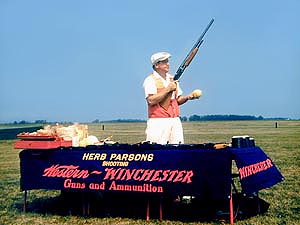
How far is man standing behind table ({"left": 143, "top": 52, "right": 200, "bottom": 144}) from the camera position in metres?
6.08

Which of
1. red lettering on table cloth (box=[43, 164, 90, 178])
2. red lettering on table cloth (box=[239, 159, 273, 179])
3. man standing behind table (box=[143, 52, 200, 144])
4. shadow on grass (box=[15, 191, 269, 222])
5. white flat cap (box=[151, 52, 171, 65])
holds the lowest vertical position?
shadow on grass (box=[15, 191, 269, 222])

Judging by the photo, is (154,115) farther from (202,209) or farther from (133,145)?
(202,209)

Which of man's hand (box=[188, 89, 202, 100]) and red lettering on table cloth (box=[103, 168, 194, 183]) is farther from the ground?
man's hand (box=[188, 89, 202, 100])

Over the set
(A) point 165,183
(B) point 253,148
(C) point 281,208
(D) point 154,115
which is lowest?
(C) point 281,208

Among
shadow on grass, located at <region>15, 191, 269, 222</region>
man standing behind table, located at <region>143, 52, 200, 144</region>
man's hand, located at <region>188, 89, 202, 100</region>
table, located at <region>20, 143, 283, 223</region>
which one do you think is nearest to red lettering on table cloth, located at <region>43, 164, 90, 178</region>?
table, located at <region>20, 143, 283, 223</region>

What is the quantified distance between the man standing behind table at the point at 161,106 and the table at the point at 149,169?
26.2 inches

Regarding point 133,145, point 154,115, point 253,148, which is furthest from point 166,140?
point 253,148

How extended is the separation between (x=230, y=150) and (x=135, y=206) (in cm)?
206

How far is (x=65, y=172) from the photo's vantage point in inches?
231

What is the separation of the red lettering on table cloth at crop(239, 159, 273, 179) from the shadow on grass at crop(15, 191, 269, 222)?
1.75 feet

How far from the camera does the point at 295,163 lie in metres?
12.9

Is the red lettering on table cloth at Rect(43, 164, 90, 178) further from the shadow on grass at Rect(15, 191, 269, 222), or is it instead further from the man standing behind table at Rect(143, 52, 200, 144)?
the man standing behind table at Rect(143, 52, 200, 144)

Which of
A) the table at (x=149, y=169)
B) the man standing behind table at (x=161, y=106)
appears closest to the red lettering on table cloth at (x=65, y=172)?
the table at (x=149, y=169)

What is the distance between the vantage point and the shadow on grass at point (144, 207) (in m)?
5.81
